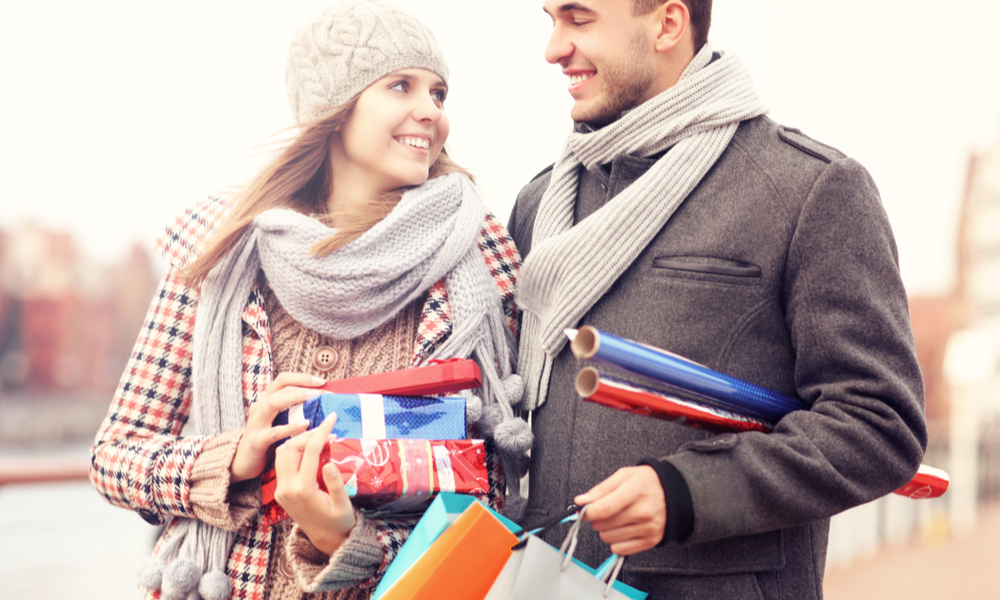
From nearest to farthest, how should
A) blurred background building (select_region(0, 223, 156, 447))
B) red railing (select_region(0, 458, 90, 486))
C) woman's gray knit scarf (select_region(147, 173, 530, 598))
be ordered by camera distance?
woman's gray knit scarf (select_region(147, 173, 530, 598)), red railing (select_region(0, 458, 90, 486)), blurred background building (select_region(0, 223, 156, 447))

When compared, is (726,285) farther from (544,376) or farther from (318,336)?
(318,336)

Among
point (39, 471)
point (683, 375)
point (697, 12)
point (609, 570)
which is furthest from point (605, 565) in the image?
point (39, 471)

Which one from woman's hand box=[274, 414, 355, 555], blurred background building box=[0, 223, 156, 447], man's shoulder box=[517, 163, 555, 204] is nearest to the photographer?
woman's hand box=[274, 414, 355, 555]

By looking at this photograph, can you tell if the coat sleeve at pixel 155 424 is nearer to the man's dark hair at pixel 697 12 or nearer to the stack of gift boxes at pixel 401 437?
the stack of gift boxes at pixel 401 437

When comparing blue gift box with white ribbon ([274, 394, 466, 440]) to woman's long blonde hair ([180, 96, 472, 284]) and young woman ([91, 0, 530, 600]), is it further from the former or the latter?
woman's long blonde hair ([180, 96, 472, 284])

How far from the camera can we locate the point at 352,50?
130cm

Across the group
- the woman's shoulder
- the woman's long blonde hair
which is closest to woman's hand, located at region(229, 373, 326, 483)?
the woman's long blonde hair

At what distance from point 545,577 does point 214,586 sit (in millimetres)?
610

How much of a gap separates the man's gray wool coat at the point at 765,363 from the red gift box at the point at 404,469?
211 millimetres

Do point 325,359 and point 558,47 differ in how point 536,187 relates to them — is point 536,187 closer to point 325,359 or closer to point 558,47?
point 558,47

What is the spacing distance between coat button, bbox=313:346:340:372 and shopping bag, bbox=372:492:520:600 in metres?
0.45

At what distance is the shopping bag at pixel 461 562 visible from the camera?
815 millimetres

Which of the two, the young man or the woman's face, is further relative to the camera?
the woman's face

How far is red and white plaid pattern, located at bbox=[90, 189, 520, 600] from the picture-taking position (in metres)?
1.14
